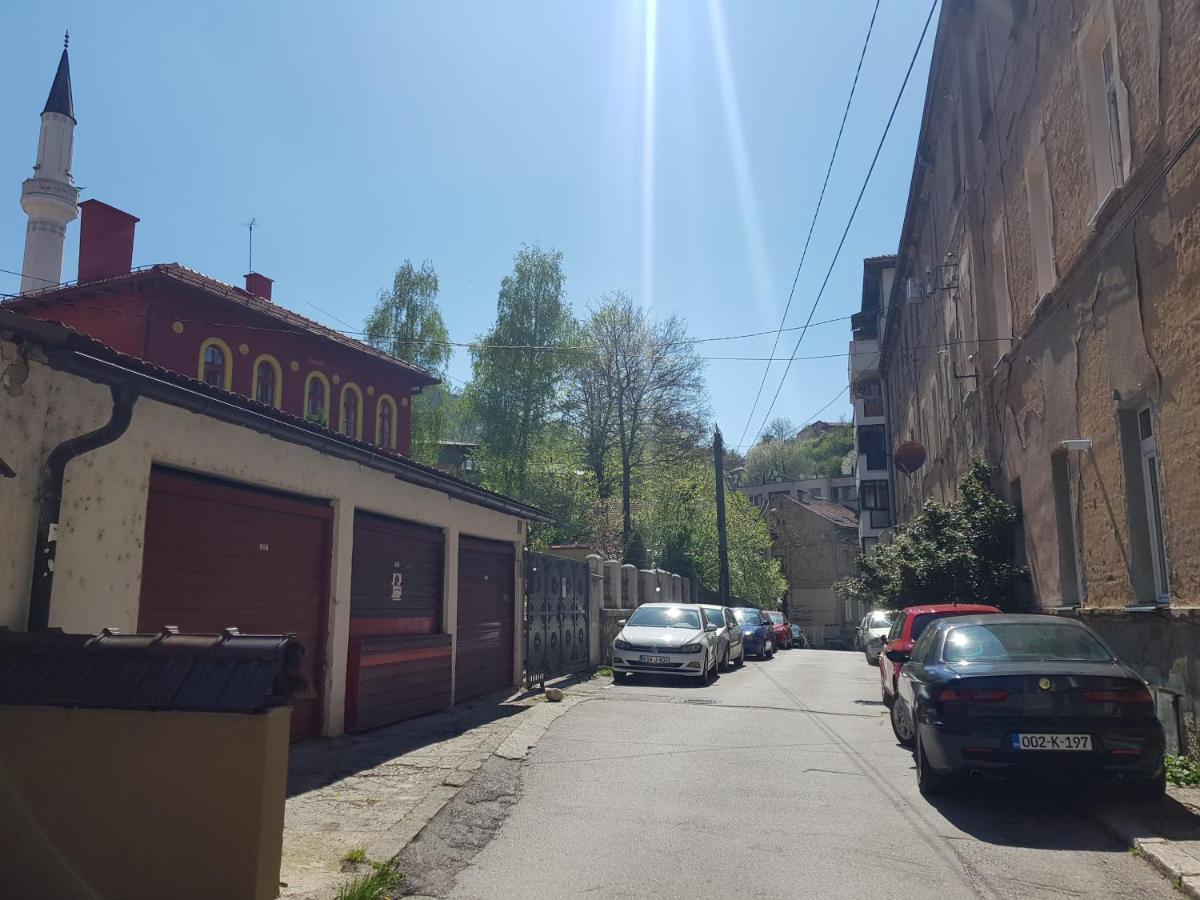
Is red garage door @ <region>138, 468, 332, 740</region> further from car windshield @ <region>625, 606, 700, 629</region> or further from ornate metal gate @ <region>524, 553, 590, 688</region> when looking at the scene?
car windshield @ <region>625, 606, 700, 629</region>

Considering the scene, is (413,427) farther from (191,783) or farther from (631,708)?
(191,783)

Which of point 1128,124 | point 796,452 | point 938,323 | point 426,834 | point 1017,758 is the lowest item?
point 426,834

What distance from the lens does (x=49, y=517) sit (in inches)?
239

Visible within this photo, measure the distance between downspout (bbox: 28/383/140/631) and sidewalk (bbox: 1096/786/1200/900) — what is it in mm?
6813

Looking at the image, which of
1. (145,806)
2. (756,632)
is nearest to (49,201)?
(756,632)

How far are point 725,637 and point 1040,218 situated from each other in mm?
→ 10909

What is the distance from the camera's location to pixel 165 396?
697 cm

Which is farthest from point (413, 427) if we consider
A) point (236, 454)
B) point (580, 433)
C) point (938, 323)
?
point (236, 454)

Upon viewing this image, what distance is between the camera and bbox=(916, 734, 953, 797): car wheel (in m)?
7.55

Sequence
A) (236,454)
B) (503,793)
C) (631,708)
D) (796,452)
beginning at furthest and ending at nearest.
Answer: (796,452), (631,708), (236,454), (503,793)

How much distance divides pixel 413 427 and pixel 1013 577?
2550 centimetres

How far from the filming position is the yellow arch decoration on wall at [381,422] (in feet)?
105

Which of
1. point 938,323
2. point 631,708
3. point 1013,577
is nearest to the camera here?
point 631,708

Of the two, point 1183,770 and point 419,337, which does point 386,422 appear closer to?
point 419,337
